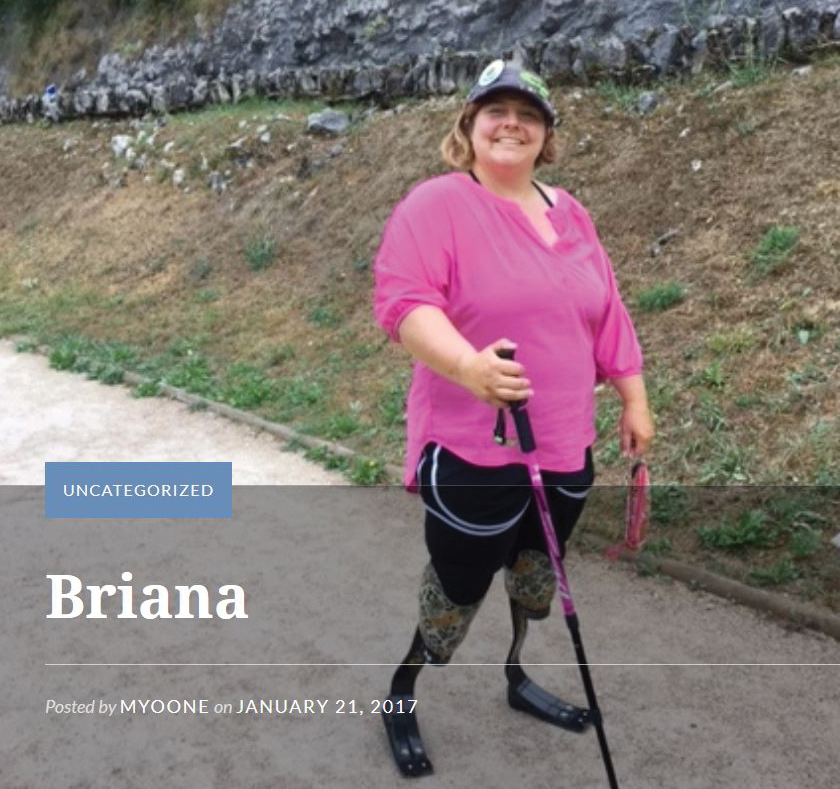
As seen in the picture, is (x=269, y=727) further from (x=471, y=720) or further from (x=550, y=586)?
(x=550, y=586)

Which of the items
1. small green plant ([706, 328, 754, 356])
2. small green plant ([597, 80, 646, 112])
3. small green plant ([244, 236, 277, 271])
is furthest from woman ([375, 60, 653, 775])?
small green plant ([244, 236, 277, 271])

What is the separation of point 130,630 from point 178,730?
0.91 m

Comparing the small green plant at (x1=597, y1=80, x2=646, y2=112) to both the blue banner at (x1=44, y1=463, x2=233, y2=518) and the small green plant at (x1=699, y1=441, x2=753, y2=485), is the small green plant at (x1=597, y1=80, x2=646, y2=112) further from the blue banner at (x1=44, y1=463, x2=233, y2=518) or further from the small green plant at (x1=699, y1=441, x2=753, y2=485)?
the blue banner at (x1=44, y1=463, x2=233, y2=518)

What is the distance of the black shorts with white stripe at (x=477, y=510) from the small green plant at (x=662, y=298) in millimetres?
4118

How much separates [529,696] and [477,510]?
1.09 m

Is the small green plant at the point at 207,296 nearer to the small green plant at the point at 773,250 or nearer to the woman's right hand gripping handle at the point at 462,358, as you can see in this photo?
the small green plant at the point at 773,250

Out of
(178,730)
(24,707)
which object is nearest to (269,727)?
(178,730)

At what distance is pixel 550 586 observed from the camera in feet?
10.9

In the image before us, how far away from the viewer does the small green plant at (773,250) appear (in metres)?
6.69

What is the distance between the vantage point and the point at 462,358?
8.30 feet

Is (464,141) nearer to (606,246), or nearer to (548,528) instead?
(548,528)

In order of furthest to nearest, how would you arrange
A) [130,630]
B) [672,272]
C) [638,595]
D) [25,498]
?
[672,272] < [25,498] < [638,595] < [130,630]

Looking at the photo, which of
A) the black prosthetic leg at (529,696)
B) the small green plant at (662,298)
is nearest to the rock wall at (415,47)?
the small green plant at (662,298)

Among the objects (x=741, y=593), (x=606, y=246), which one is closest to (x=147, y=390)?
(x=606, y=246)
